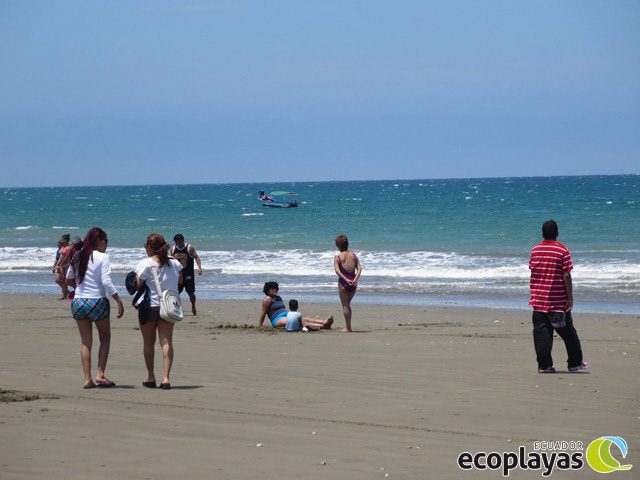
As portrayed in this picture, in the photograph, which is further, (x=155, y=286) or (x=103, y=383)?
(x=103, y=383)

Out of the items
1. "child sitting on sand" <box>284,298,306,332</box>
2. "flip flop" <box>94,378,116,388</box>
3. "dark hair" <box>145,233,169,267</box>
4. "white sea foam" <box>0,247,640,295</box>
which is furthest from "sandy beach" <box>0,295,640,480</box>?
"white sea foam" <box>0,247,640,295</box>

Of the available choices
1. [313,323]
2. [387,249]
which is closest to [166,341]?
[313,323]

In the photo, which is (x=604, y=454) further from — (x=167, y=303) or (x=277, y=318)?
(x=277, y=318)

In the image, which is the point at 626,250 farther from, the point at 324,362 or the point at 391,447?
the point at 391,447

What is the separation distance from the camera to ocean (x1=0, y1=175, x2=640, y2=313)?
20.7m

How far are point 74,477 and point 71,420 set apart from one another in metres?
1.48

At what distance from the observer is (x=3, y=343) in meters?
11.3

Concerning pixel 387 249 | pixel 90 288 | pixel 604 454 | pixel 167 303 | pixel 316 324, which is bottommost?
pixel 604 454

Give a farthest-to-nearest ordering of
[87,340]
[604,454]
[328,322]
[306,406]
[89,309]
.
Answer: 1. [328,322]
2. [87,340]
3. [89,309]
4. [306,406]
5. [604,454]

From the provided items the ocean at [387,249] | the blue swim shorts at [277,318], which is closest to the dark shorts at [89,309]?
the blue swim shorts at [277,318]

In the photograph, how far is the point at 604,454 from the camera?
5.88m

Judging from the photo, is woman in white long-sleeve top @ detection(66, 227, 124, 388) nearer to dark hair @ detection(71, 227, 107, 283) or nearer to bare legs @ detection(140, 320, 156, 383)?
dark hair @ detection(71, 227, 107, 283)

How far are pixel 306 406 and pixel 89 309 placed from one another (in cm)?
208

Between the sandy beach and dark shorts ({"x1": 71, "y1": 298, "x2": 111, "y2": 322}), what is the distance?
650 mm
